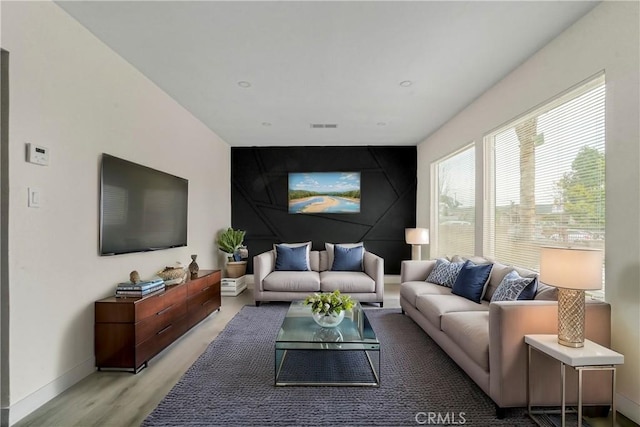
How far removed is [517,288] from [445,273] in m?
1.27

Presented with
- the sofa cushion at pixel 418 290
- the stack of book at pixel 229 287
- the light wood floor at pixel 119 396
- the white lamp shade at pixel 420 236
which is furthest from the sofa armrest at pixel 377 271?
the light wood floor at pixel 119 396

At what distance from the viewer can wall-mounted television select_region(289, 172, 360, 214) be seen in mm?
6008

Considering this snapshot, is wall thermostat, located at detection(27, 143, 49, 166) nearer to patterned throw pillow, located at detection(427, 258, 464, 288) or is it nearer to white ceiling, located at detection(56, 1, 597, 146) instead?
white ceiling, located at detection(56, 1, 597, 146)

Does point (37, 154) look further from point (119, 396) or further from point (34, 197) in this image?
point (119, 396)

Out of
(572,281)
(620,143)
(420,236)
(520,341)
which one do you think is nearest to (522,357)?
(520,341)

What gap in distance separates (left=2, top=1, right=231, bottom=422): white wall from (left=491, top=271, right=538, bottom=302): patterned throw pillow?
3.31m

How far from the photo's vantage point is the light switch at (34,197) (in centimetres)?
200

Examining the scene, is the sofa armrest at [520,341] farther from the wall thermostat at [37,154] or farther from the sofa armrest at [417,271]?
the wall thermostat at [37,154]

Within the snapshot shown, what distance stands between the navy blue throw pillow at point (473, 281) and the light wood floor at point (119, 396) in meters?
1.27

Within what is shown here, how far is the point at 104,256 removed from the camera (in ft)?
8.64

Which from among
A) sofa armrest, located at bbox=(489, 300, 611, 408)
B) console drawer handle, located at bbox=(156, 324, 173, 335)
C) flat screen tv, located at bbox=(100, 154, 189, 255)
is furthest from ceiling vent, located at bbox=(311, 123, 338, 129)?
sofa armrest, located at bbox=(489, 300, 611, 408)

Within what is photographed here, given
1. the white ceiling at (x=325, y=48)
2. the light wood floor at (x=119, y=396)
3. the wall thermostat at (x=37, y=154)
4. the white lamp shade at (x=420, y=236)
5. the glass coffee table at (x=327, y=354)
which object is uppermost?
the white ceiling at (x=325, y=48)

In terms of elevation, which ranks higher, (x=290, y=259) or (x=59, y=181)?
(x=59, y=181)

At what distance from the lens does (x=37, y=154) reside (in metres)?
2.04
